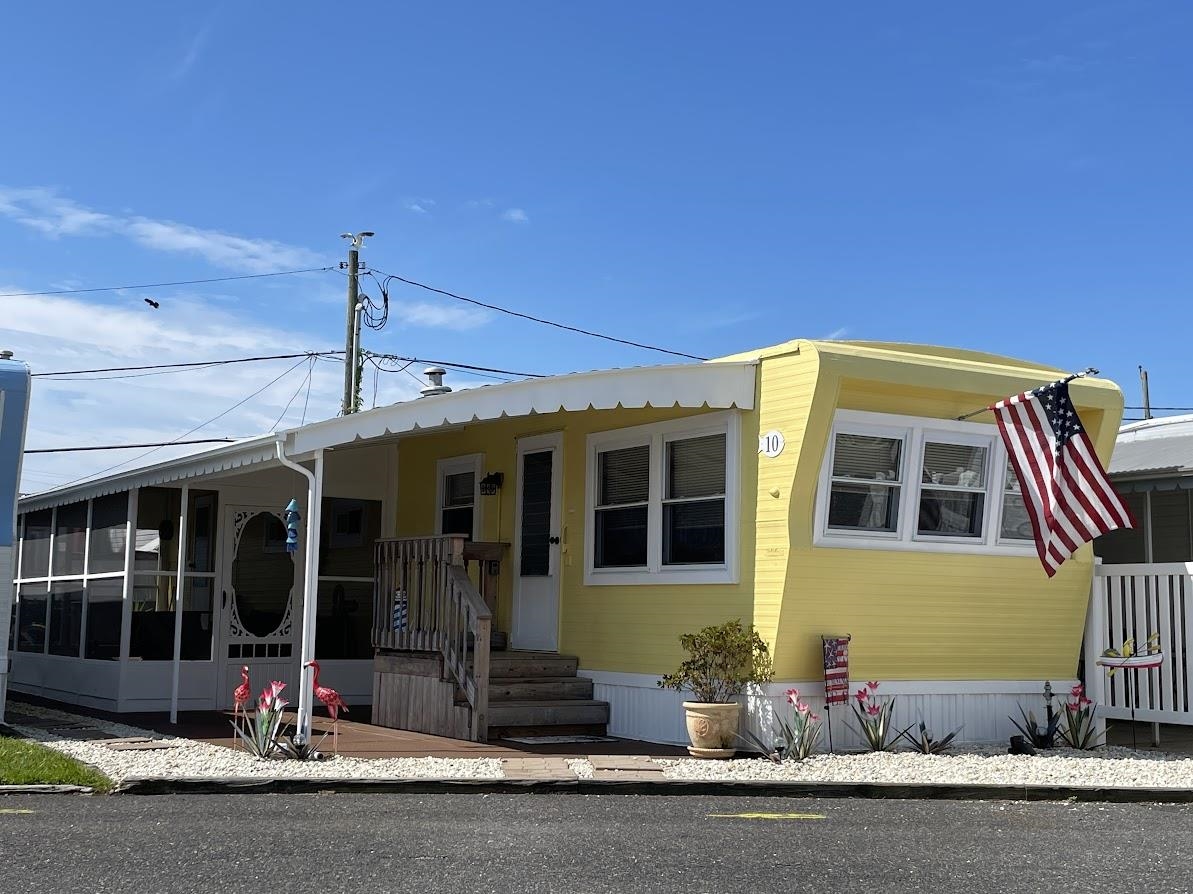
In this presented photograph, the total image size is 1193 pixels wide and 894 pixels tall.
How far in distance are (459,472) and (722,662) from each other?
4857 mm

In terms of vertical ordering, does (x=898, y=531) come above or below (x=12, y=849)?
above

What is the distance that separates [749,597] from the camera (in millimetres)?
10859

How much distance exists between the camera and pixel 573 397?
1082 cm

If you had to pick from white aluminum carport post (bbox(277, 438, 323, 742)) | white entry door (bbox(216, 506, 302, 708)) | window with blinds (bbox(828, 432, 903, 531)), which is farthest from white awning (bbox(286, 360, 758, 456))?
white entry door (bbox(216, 506, 302, 708))

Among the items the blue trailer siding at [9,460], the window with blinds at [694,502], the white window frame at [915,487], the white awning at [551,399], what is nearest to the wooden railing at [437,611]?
the white awning at [551,399]

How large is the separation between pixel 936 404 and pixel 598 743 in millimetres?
4009

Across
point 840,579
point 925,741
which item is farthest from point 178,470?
Result: point 925,741

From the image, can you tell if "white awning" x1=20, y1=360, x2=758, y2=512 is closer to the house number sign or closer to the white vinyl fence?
the house number sign

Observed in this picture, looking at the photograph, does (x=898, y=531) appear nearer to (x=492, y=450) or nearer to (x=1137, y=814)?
(x=1137, y=814)

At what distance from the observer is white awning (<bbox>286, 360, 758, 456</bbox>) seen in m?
10.7

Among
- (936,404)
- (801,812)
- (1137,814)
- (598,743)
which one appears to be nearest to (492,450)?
(598,743)

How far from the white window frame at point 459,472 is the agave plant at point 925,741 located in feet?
16.3

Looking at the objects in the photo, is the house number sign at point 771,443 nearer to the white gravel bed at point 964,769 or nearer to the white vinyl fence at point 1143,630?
the white gravel bed at point 964,769

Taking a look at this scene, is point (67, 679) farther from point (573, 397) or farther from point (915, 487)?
point (915, 487)
